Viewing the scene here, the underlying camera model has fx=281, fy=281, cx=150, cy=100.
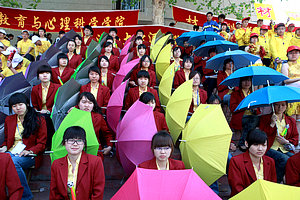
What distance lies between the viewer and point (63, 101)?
4691 mm

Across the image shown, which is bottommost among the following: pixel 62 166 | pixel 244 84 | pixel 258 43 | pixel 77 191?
pixel 77 191

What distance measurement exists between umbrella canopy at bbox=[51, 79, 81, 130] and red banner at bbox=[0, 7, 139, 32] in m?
7.35

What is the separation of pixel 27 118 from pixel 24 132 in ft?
0.70

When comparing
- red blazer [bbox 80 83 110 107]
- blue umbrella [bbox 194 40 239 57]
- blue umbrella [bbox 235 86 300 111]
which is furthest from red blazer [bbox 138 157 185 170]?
blue umbrella [bbox 194 40 239 57]

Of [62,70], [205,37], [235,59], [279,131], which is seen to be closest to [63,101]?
[62,70]

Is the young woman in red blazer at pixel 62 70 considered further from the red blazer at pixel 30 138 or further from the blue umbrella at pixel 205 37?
the blue umbrella at pixel 205 37

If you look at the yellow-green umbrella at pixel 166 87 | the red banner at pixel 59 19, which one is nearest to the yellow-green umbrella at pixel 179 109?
the yellow-green umbrella at pixel 166 87

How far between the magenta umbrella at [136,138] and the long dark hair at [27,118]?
1355 mm

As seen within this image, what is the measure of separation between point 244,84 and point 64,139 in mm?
3617

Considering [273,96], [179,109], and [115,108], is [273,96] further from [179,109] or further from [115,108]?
[115,108]

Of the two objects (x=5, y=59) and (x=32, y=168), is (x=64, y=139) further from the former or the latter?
(x=5, y=59)

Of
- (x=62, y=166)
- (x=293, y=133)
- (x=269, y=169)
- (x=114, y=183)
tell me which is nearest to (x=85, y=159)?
(x=62, y=166)

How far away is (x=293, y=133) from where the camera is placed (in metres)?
4.30

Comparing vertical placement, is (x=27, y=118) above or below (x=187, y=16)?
below
